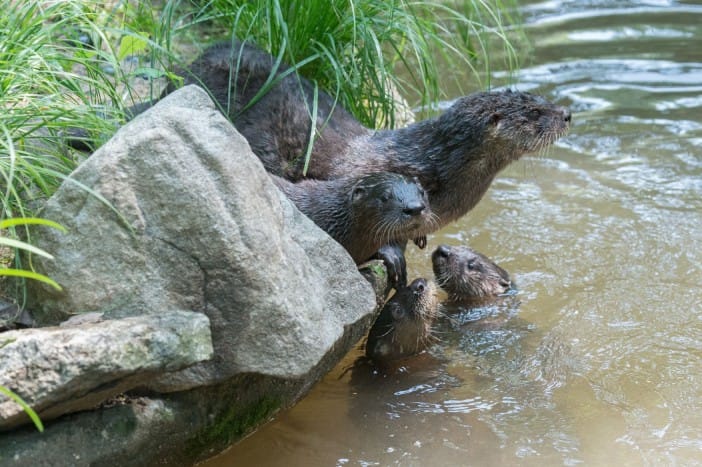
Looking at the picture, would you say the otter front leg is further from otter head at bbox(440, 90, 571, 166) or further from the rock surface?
the rock surface

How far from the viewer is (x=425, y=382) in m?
3.90

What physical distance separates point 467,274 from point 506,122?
75cm

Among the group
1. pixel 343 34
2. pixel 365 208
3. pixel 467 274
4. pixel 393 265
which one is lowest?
pixel 467 274

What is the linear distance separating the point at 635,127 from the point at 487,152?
8.19ft

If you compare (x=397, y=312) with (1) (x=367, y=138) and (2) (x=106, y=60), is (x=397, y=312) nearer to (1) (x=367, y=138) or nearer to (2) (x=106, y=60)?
(1) (x=367, y=138)

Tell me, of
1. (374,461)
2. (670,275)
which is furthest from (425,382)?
(670,275)

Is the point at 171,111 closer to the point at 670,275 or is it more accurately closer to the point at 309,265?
the point at 309,265

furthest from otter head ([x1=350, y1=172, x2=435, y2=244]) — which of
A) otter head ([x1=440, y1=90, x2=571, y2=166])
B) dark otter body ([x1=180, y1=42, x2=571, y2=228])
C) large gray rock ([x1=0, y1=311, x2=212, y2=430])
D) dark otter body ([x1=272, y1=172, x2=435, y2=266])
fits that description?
large gray rock ([x1=0, y1=311, x2=212, y2=430])

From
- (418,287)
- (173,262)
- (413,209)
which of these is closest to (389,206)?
(413,209)

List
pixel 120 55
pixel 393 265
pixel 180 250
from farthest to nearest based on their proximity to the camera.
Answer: pixel 393 265 < pixel 120 55 < pixel 180 250

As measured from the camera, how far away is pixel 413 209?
12.4ft

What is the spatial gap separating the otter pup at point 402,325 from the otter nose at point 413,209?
38 centimetres

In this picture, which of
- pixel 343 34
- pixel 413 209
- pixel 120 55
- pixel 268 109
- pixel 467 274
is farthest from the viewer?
pixel 467 274

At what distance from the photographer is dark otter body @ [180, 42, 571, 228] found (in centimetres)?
434
